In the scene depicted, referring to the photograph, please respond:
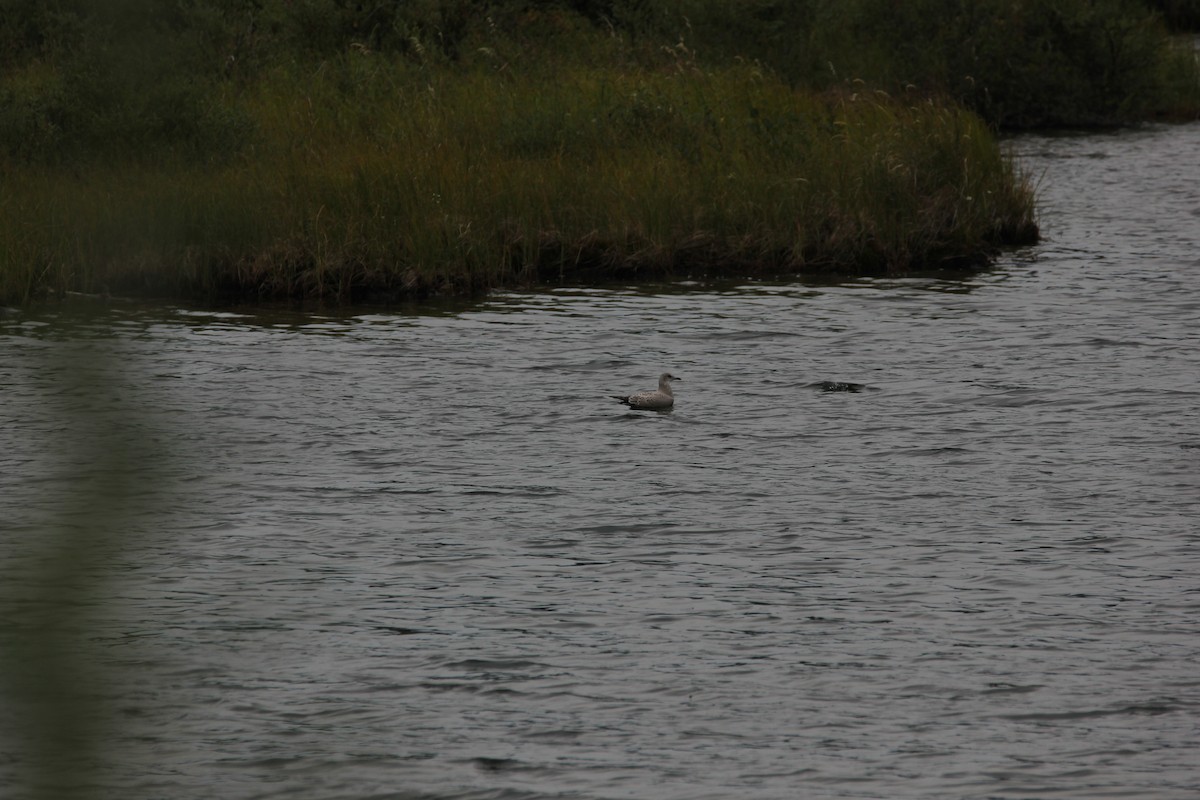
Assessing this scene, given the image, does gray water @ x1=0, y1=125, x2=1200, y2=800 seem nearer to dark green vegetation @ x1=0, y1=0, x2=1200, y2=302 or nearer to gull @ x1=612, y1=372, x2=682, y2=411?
gull @ x1=612, y1=372, x2=682, y2=411

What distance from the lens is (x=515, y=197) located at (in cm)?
1756

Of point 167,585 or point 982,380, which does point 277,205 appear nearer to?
point 982,380

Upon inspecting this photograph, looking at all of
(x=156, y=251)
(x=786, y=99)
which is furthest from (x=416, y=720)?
(x=786, y=99)

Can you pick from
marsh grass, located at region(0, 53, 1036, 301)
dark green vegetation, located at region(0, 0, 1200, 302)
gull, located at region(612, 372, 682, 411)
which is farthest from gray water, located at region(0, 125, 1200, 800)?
dark green vegetation, located at region(0, 0, 1200, 302)

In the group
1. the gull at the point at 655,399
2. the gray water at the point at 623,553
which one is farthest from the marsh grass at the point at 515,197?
the gull at the point at 655,399

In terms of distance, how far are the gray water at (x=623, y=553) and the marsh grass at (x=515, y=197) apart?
119 centimetres

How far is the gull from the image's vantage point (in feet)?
40.1

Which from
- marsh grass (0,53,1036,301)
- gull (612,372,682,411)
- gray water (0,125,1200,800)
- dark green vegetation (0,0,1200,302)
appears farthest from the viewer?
dark green vegetation (0,0,1200,302)

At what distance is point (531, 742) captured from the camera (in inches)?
263

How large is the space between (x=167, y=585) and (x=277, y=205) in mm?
8815

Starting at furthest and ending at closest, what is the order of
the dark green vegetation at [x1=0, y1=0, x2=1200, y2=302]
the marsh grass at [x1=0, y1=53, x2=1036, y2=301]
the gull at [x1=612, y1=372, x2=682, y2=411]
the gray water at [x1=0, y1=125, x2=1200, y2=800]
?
the dark green vegetation at [x1=0, y1=0, x2=1200, y2=302] → the marsh grass at [x1=0, y1=53, x2=1036, y2=301] → the gull at [x1=612, y1=372, x2=682, y2=411] → the gray water at [x1=0, y1=125, x2=1200, y2=800]

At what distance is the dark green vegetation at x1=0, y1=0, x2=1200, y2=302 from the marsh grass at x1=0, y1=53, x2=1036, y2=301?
0.03m

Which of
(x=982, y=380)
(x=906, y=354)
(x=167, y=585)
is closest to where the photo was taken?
(x=167, y=585)

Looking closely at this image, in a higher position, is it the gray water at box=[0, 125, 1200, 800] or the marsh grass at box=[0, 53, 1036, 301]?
the marsh grass at box=[0, 53, 1036, 301]
